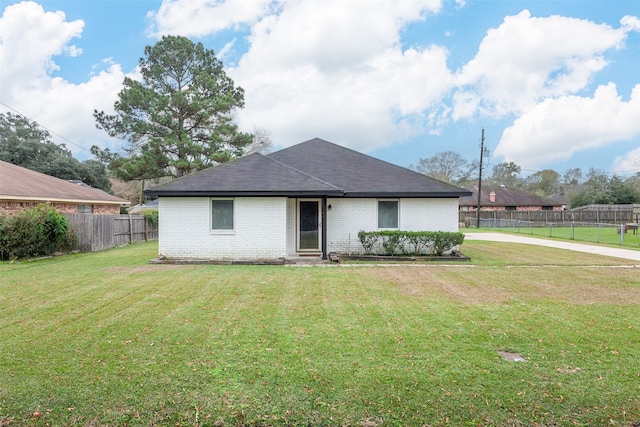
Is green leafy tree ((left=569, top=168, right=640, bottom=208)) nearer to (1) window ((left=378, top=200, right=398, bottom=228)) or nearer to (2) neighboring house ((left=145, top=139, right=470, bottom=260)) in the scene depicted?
(2) neighboring house ((left=145, top=139, right=470, bottom=260))

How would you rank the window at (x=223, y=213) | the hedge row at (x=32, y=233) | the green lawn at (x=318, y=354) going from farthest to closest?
the hedge row at (x=32, y=233) → the window at (x=223, y=213) → the green lawn at (x=318, y=354)

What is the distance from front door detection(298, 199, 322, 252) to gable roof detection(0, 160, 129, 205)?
37.4ft

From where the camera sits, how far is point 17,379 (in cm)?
339

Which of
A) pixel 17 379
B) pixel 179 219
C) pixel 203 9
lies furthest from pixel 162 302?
pixel 203 9

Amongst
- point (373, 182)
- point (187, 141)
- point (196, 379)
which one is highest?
point (187, 141)

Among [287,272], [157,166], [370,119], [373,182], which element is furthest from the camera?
[157,166]

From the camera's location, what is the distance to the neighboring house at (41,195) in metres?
14.5

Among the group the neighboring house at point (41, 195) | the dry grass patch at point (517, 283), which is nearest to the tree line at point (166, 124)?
the neighboring house at point (41, 195)

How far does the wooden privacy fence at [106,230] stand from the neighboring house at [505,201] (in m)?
37.4

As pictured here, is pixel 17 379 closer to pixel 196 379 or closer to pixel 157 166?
pixel 196 379

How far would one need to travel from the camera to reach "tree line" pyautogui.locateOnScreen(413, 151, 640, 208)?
4481 centimetres

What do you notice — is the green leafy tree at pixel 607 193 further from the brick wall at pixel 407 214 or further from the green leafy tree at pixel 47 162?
the green leafy tree at pixel 47 162

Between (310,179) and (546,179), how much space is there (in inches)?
2628

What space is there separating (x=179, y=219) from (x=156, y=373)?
8466mm
